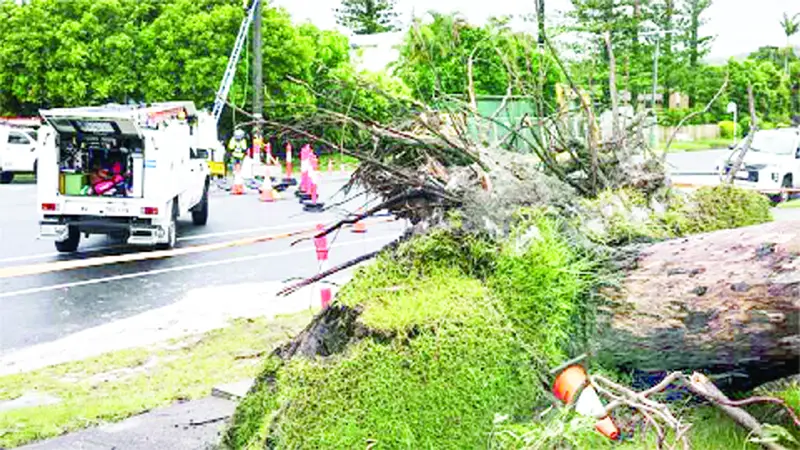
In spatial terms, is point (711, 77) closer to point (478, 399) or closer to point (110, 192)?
point (110, 192)

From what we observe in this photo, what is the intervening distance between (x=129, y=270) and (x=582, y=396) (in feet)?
34.2

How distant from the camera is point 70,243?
14844mm

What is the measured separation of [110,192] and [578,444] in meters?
12.2

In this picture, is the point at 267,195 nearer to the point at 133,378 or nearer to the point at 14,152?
the point at 14,152

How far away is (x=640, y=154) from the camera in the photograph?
6.33 meters

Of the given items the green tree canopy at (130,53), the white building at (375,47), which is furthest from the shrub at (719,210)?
the white building at (375,47)

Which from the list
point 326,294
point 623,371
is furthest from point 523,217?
point 326,294

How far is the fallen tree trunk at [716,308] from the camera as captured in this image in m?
4.11

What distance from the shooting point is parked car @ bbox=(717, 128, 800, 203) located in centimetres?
2078

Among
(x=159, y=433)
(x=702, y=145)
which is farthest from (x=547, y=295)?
(x=702, y=145)

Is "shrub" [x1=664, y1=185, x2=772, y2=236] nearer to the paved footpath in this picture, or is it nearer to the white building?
the paved footpath

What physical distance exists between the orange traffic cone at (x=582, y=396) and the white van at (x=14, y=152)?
85.2ft

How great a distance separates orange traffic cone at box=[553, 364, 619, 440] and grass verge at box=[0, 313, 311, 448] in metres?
2.20

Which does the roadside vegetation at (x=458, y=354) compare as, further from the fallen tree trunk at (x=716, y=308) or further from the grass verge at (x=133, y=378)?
the grass verge at (x=133, y=378)
